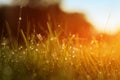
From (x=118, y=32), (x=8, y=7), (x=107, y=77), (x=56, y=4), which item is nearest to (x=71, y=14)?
(x=56, y=4)

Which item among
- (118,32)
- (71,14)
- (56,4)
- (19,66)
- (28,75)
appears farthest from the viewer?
(56,4)

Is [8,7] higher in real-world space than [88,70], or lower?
higher

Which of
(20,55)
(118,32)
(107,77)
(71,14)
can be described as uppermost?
(71,14)

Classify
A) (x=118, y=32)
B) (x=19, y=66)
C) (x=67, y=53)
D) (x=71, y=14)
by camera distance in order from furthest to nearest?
(x=71, y=14) → (x=118, y=32) → (x=67, y=53) → (x=19, y=66)

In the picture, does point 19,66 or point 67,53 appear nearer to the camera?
point 19,66

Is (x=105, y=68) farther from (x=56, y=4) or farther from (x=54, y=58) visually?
(x=56, y=4)
